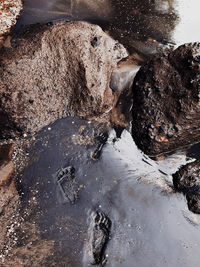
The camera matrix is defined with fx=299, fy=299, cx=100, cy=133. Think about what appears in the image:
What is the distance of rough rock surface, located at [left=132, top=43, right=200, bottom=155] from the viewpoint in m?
2.97

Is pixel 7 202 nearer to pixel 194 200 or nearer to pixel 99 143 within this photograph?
pixel 99 143

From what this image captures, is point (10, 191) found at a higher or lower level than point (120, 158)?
lower

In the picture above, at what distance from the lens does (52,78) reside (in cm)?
327

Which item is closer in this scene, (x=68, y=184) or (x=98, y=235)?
(x=98, y=235)

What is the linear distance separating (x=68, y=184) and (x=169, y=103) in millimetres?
1328

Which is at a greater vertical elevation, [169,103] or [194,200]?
[169,103]

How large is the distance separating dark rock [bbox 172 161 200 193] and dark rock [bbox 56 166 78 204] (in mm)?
1045

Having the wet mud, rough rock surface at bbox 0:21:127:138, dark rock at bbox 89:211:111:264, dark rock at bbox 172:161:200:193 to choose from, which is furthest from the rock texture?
dark rock at bbox 172:161:200:193

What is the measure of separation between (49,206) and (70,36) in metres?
1.84

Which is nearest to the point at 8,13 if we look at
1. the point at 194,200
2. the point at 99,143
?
the point at 99,143

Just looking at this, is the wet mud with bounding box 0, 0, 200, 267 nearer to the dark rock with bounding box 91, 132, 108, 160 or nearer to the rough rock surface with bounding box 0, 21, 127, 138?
the dark rock with bounding box 91, 132, 108, 160

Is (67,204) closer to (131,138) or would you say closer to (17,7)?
(131,138)

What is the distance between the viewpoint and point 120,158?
10.5 ft

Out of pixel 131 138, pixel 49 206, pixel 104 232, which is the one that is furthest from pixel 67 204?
pixel 131 138
